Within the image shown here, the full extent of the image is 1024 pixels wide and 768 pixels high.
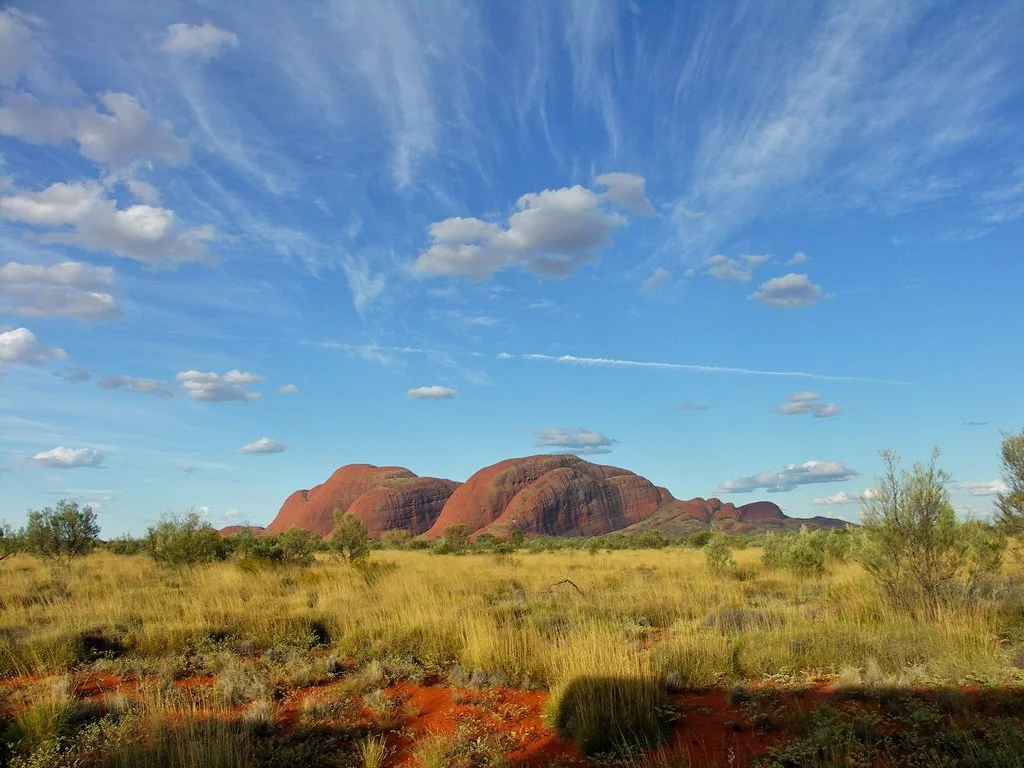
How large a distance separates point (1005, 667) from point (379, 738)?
626 centimetres

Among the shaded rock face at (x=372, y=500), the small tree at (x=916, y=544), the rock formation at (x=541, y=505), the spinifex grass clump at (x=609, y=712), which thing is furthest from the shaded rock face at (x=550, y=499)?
the spinifex grass clump at (x=609, y=712)

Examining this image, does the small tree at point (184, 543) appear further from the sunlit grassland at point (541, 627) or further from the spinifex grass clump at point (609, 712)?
the spinifex grass clump at point (609, 712)

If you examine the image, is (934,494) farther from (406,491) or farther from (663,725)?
(406,491)

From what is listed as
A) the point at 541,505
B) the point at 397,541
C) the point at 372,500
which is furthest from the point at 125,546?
the point at 372,500

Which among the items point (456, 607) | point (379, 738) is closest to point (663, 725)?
point (379, 738)

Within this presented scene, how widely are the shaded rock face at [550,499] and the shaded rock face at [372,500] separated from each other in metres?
8.17

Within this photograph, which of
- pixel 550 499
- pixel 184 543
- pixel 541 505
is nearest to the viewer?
pixel 184 543

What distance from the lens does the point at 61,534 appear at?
2164 centimetres

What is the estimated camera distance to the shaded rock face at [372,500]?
130875 millimetres

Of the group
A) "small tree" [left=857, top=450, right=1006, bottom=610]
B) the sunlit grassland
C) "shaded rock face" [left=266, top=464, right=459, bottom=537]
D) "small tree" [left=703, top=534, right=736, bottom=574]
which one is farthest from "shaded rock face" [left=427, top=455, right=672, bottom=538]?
"small tree" [left=857, top=450, right=1006, bottom=610]

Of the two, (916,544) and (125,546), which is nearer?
(916,544)

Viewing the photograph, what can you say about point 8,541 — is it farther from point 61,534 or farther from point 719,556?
point 719,556

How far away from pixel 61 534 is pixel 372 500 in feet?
376

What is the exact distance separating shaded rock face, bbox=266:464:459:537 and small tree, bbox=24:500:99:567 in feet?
319
